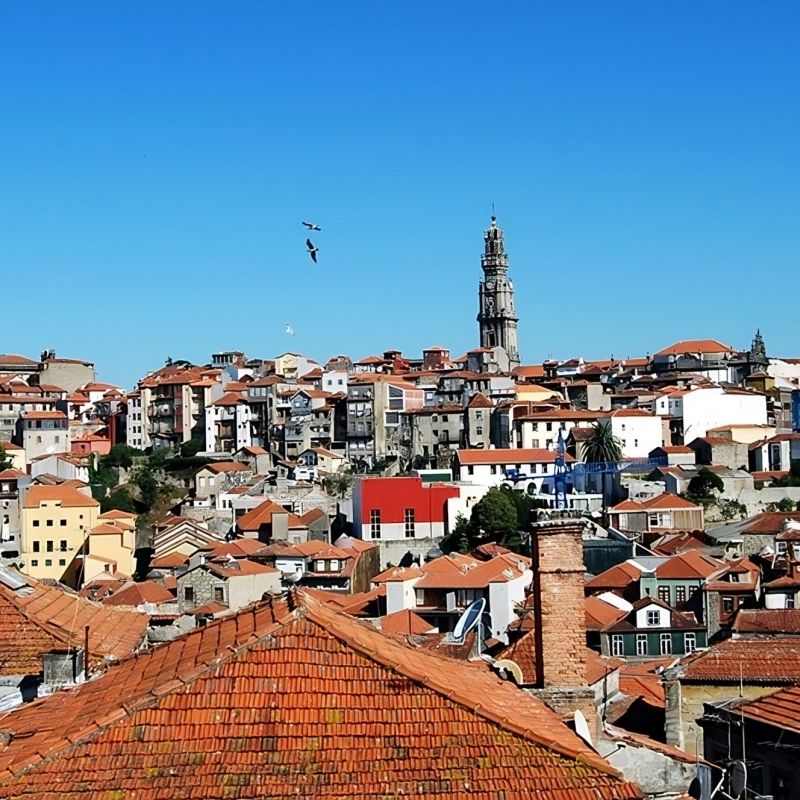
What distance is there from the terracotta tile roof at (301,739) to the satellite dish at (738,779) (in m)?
1.42

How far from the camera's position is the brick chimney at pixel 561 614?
10531 mm

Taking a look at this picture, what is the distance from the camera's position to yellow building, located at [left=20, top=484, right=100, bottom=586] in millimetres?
62250

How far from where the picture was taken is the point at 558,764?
8.29 m

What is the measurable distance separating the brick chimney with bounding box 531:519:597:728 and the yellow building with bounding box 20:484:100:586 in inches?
2119

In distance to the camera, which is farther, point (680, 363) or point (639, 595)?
point (680, 363)

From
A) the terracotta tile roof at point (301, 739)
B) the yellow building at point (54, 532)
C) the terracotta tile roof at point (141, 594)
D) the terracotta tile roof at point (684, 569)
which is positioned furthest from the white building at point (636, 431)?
the terracotta tile roof at point (301, 739)

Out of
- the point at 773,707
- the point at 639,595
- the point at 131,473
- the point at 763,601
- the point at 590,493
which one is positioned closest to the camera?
the point at 773,707

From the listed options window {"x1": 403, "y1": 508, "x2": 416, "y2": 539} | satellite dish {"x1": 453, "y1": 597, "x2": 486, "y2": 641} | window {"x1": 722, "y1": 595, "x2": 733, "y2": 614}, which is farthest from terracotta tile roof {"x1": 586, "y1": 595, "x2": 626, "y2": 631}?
window {"x1": 403, "y1": 508, "x2": 416, "y2": 539}

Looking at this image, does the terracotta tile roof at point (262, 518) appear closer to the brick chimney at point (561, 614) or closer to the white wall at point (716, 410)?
the white wall at point (716, 410)

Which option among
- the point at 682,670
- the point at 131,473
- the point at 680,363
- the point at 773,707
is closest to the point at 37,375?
the point at 131,473

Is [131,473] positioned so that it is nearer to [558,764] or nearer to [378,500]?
[378,500]

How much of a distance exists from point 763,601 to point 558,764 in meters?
31.2

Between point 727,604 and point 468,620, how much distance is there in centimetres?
2056

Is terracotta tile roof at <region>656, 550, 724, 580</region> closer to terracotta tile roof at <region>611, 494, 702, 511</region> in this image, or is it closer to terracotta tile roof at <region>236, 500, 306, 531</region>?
terracotta tile roof at <region>611, 494, 702, 511</region>
